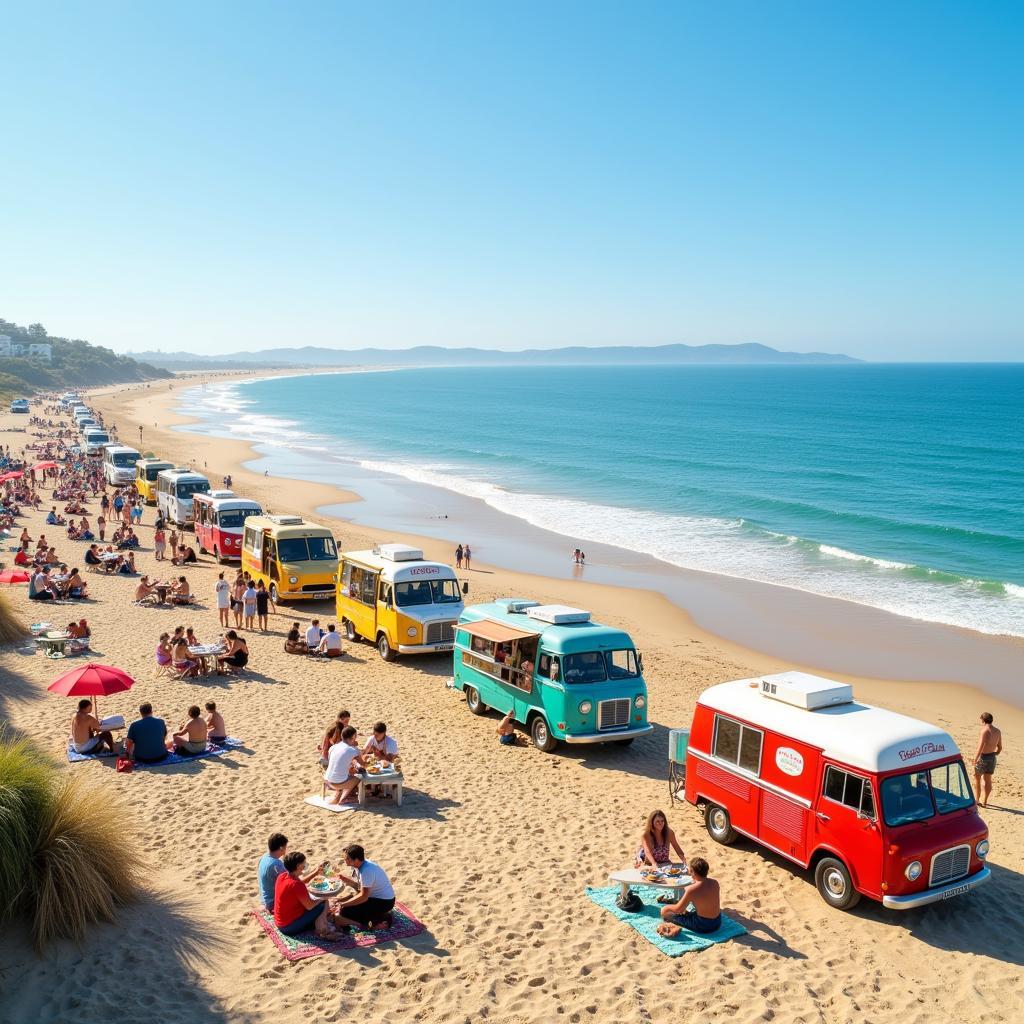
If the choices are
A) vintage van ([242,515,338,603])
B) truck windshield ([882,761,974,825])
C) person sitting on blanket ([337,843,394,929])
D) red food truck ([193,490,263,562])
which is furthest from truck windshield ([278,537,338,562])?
truck windshield ([882,761,974,825])

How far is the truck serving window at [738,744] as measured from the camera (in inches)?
424

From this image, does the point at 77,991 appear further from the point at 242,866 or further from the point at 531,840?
the point at 531,840

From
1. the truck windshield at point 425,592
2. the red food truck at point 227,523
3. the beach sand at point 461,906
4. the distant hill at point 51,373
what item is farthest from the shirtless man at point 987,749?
the distant hill at point 51,373

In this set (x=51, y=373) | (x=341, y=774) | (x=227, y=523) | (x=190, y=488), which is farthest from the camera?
(x=51, y=373)

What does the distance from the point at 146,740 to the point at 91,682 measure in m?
1.41

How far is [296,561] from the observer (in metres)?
24.3

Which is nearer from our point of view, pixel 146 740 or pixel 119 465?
pixel 146 740

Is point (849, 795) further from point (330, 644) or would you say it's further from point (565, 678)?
point (330, 644)

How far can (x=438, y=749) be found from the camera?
563 inches

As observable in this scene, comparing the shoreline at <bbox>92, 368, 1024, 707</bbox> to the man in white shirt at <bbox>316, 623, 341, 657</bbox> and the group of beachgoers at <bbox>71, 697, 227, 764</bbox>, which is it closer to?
the man in white shirt at <bbox>316, 623, 341, 657</bbox>

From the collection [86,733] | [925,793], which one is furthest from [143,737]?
[925,793]

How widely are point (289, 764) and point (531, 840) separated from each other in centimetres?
405

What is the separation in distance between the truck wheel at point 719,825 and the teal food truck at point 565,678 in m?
2.75

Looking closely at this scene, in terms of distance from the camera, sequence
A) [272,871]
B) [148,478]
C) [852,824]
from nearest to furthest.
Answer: [272,871] → [852,824] → [148,478]
